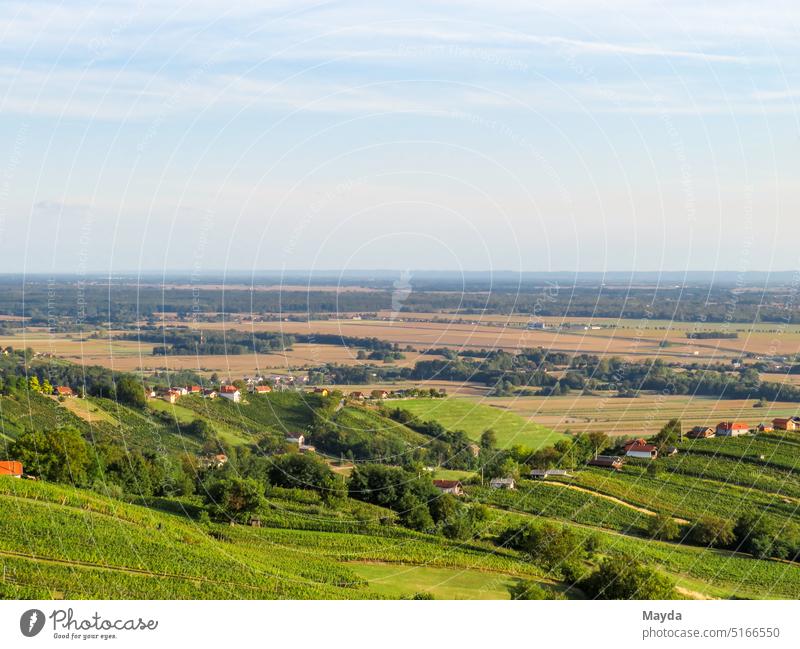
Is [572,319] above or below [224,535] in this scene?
above

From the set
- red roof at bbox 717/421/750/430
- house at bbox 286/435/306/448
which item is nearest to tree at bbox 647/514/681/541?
red roof at bbox 717/421/750/430

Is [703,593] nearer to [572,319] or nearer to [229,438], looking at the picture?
[229,438]

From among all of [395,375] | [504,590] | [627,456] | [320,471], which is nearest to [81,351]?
[395,375]

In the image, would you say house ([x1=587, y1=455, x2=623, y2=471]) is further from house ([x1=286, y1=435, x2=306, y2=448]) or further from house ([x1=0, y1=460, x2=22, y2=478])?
house ([x1=0, y1=460, x2=22, y2=478])

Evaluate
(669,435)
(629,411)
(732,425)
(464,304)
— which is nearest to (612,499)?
(669,435)

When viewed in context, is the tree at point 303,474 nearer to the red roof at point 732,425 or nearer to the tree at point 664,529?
the tree at point 664,529
